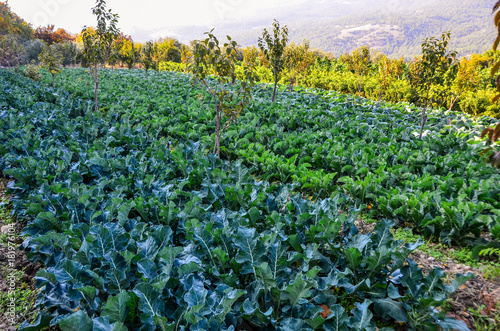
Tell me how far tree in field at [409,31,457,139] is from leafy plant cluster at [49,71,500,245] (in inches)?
46.3

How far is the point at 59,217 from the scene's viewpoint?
344cm

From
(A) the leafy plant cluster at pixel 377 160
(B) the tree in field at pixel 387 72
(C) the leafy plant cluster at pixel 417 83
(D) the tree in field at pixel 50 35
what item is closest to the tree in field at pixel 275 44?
(C) the leafy plant cluster at pixel 417 83

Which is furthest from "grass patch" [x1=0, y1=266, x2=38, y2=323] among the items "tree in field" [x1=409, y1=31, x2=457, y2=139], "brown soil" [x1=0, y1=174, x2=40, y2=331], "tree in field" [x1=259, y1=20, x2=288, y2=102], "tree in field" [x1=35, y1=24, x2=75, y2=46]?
"tree in field" [x1=35, y1=24, x2=75, y2=46]

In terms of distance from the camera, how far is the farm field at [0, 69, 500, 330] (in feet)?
7.30

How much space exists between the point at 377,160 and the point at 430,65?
334cm

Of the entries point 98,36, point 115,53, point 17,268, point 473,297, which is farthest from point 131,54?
point 473,297

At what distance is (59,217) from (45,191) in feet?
1.69

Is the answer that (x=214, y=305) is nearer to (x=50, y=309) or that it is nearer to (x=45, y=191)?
(x=50, y=309)

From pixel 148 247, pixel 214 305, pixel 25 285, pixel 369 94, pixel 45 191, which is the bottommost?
pixel 25 285

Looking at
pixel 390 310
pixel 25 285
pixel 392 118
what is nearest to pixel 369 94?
pixel 392 118

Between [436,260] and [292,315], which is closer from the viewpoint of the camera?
[292,315]

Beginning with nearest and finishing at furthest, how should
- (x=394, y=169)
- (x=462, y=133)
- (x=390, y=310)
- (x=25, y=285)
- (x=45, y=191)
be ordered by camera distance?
(x=390, y=310) < (x=25, y=285) < (x=45, y=191) < (x=394, y=169) < (x=462, y=133)

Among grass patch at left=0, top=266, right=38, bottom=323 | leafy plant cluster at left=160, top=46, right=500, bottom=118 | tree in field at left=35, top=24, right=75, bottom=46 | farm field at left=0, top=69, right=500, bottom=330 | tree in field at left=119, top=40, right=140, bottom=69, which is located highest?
tree in field at left=35, top=24, right=75, bottom=46

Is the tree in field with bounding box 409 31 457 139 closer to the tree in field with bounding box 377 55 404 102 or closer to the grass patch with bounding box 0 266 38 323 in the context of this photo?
the tree in field with bounding box 377 55 404 102
